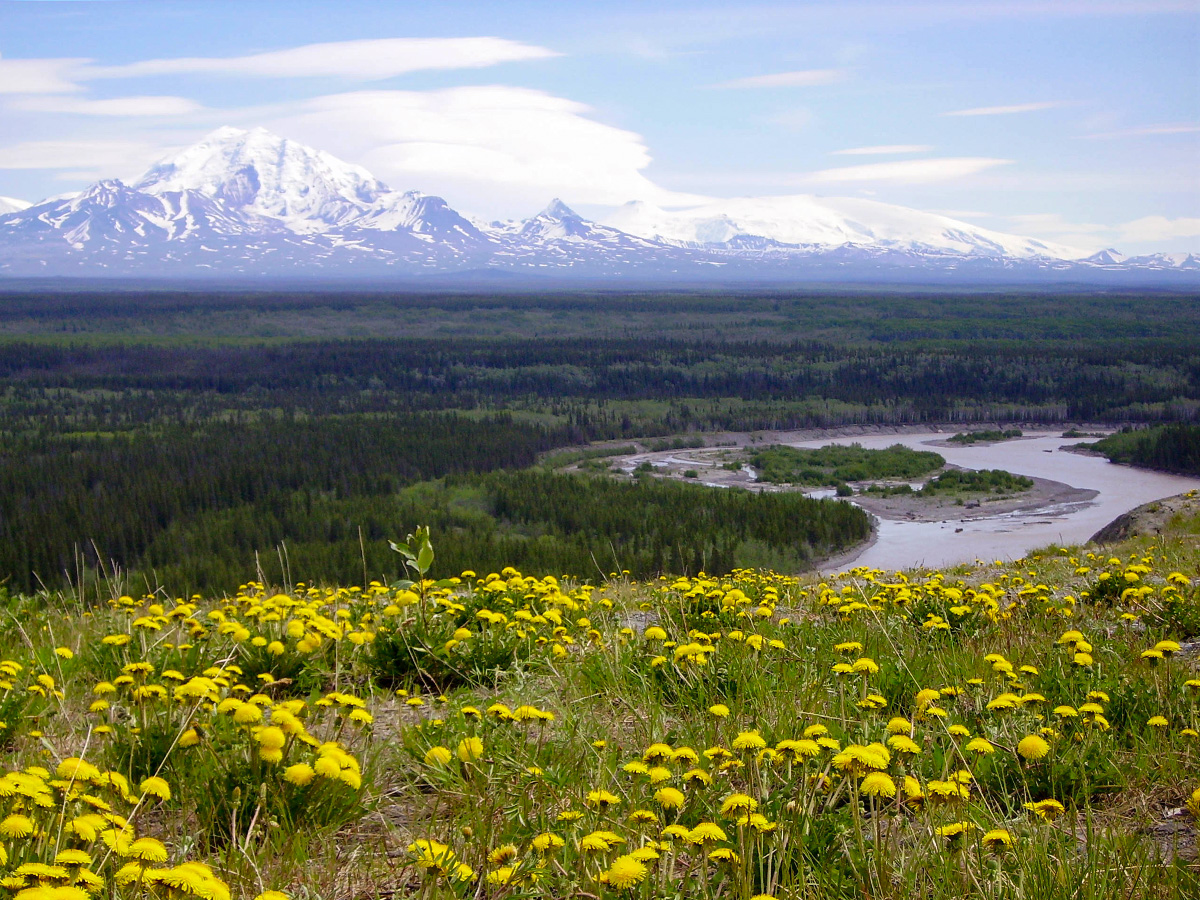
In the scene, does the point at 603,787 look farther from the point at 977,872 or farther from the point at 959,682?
the point at 959,682

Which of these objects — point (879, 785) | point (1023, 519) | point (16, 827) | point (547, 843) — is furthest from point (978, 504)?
point (16, 827)

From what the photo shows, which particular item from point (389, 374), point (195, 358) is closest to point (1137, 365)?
point (389, 374)

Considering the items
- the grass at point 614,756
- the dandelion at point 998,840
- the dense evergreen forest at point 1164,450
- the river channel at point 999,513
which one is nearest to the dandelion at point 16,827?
the grass at point 614,756

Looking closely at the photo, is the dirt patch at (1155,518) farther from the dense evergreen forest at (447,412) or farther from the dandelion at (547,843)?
the dandelion at (547,843)

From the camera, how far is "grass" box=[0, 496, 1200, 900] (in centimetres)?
309

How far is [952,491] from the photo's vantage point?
63.6 metres

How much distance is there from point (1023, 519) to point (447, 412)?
63.6m

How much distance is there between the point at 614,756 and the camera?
4289 millimetres

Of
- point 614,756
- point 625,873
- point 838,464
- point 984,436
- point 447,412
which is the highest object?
point 625,873

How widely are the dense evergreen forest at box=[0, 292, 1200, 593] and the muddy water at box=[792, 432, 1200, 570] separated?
166 inches

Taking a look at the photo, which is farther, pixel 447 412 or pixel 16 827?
pixel 447 412

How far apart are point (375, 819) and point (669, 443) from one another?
90.3m

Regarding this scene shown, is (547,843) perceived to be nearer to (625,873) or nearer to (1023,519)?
(625,873)

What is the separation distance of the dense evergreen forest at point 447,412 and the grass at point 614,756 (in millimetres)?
1159
